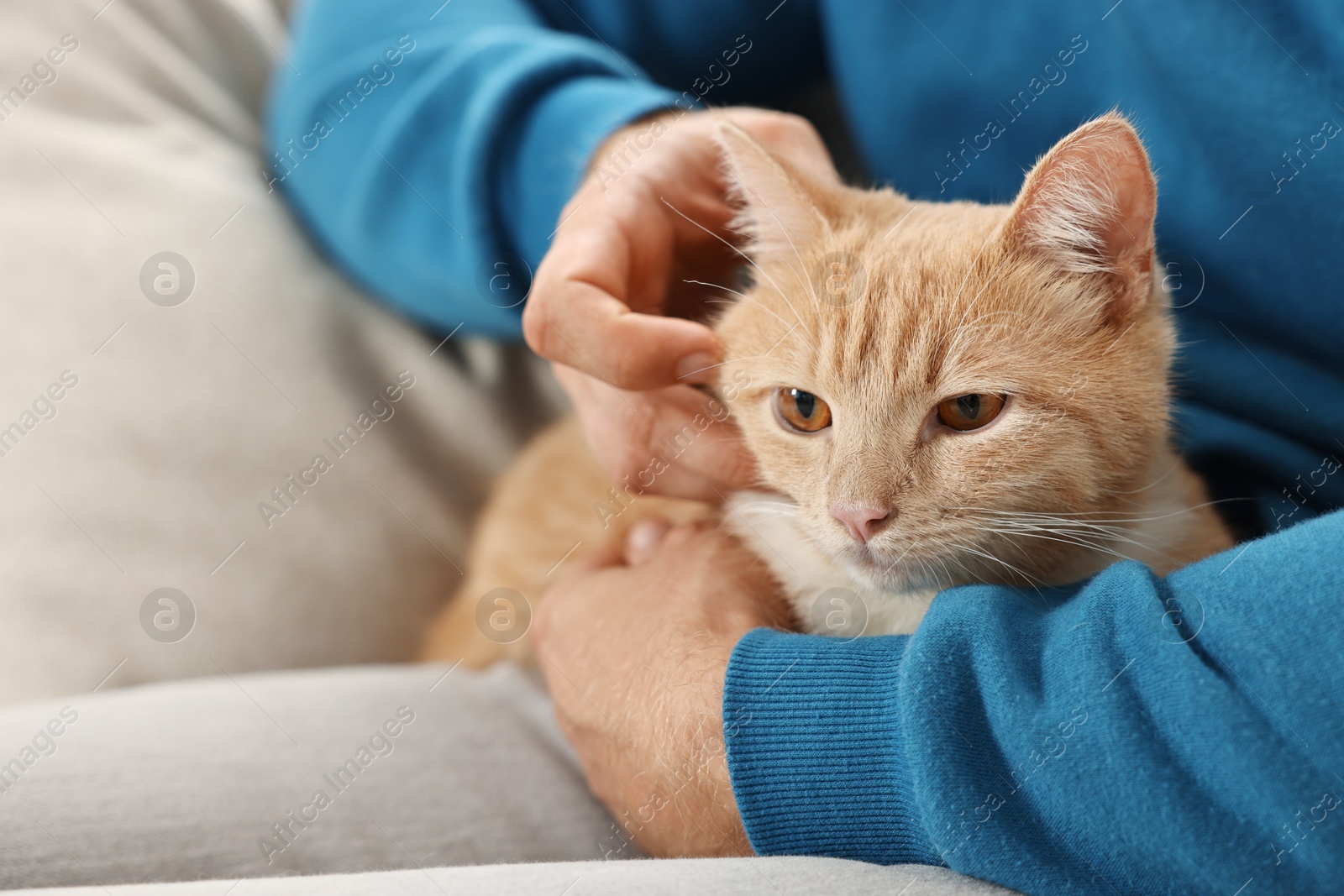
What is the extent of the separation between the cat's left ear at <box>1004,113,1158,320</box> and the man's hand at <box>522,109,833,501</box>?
19.9 inches

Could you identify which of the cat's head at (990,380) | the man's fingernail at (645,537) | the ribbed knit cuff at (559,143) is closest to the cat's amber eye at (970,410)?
the cat's head at (990,380)

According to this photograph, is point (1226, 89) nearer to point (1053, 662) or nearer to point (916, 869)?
point (1053, 662)

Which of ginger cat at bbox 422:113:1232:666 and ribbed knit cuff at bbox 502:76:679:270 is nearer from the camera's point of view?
ginger cat at bbox 422:113:1232:666

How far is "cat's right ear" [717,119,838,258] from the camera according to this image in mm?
1301

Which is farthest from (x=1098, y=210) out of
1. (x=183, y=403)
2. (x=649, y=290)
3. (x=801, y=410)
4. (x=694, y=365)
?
(x=183, y=403)

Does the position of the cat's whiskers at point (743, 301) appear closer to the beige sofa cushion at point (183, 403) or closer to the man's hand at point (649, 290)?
the man's hand at point (649, 290)

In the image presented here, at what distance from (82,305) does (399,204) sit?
73 centimetres

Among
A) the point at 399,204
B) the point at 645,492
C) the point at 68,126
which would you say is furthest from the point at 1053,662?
the point at 68,126

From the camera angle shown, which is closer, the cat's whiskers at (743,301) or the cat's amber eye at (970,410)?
the cat's amber eye at (970,410)

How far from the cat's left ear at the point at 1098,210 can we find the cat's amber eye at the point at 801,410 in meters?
0.35

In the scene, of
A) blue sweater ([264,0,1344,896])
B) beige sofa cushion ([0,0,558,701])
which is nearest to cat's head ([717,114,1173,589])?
blue sweater ([264,0,1344,896])

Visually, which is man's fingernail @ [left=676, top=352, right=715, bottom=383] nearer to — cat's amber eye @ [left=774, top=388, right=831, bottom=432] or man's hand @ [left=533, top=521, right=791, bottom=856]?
cat's amber eye @ [left=774, top=388, right=831, bottom=432]

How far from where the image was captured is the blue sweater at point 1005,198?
0.83 meters

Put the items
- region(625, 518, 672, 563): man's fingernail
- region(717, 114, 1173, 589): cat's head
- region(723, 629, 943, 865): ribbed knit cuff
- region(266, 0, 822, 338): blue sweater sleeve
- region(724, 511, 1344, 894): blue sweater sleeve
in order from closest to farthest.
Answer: region(724, 511, 1344, 894): blue sweater sleeve < region(723, 629, 943, 865): ribbed knit cuff < region(717, 114, 1173, 589): cat's head < region(625, 518, 672, 563): man's fingernail < region(266, 0, 822, 338): blue sweater sleeve
